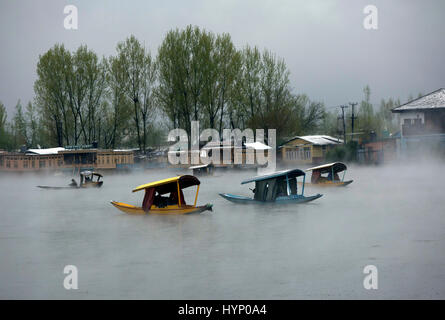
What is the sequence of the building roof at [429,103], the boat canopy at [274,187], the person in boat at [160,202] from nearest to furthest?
the person in boat at [160,202] < the boat canopy at [274,187] < the building roof at [429,103]

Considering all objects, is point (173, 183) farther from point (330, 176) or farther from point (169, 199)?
point (330, 176)

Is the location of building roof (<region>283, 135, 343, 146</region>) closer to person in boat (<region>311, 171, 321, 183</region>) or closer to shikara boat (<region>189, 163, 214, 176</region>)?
shikara boat (<region>189, 163, 214, 176</region>)

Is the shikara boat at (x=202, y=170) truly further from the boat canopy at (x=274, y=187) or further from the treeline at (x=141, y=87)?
the boat canopy at (x=274, y=187)

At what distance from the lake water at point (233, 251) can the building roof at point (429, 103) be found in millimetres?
24533

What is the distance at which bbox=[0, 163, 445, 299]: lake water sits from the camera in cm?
1119

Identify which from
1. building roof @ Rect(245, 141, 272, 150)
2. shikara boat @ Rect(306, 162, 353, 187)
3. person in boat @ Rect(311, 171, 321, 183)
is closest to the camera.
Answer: shikara boat @ Rect(306, 162, 353, 187)

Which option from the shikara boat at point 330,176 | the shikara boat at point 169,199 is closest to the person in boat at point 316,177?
the shikara boat at point 330,176

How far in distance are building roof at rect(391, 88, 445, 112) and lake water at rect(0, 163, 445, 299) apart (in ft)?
80.5

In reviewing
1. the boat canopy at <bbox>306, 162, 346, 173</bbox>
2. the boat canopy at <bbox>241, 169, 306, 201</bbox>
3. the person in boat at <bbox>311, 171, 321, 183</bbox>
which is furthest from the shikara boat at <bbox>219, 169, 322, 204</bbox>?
the person in boat at <bbox>311, 171, 321, 183</bbox>

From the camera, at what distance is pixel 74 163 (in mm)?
56906

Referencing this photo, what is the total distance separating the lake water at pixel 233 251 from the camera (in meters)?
11.2

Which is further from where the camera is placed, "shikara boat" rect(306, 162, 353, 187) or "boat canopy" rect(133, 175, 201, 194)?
"shikara boat" rect(306, 162, 353, 187)

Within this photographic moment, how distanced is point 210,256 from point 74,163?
45000 mm

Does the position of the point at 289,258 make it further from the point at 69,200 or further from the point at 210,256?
the point at 69,200
